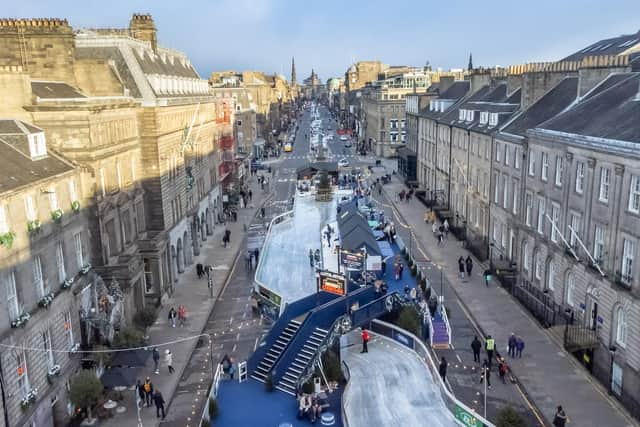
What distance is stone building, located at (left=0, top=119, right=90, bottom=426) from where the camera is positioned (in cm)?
2173

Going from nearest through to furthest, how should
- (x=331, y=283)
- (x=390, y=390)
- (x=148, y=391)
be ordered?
(x=390, y=390) < (x=148, y=391) < (x=331, y=283)

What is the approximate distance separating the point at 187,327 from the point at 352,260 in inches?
416

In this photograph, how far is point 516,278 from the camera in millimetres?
41031

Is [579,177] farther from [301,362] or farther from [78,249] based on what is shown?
[78,249]

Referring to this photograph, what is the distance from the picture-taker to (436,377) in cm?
2681

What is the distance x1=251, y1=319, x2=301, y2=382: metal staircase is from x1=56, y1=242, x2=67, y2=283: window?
9.61 metres

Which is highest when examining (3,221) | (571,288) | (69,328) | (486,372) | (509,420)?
(3,221)

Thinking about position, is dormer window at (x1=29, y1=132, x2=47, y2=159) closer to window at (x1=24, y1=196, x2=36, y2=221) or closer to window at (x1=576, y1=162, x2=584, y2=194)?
window at (x1=24, y1=196, x2=36, y2=221)

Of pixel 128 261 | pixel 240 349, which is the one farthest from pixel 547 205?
pixel 128 261

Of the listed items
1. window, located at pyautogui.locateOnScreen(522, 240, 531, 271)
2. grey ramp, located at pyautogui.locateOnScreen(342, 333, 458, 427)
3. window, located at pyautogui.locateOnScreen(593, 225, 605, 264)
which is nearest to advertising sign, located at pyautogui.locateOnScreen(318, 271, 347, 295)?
grey ramp, located at pyautogui.locateOnScreen(342, 333, 458, 427)

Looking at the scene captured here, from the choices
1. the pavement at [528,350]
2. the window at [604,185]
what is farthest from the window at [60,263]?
the window at [604,185]

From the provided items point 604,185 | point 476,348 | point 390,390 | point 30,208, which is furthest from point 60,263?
point 604,185

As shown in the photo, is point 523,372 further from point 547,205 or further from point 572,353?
point 547,205

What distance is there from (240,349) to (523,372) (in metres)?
14.5
